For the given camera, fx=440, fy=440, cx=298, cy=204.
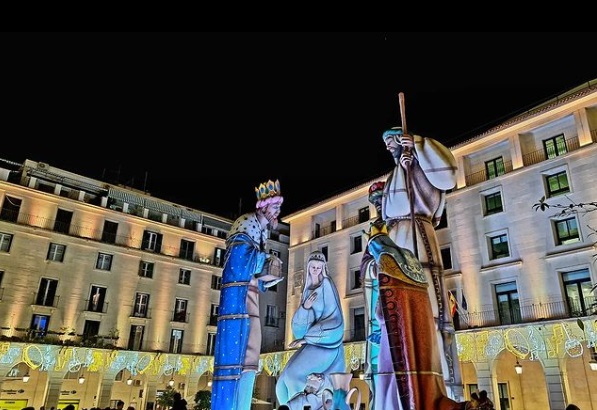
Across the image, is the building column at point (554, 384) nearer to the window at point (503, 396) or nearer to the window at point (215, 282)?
the window at point (503, 396)

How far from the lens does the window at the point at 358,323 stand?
92.0 ft

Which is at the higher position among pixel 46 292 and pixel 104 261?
pixel 104 261

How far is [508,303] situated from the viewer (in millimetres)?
22219

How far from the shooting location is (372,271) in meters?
5.36

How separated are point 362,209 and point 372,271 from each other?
2682 centimetres

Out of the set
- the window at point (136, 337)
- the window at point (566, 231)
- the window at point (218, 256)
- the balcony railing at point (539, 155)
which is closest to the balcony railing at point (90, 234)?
the window at point (218, 256)

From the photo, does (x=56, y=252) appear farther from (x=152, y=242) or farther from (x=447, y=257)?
(x=447, y=257)

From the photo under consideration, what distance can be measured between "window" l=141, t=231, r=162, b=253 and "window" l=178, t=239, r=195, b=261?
5.99 ft

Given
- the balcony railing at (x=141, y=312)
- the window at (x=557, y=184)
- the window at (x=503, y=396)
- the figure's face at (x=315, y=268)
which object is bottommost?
the window at (x=503, y=396)

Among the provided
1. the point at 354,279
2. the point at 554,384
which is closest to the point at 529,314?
the point at 554,384

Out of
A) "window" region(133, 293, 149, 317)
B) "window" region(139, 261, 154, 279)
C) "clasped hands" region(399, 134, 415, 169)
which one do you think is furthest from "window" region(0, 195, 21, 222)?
"clasped hands" region(399, 134, 415, 169)

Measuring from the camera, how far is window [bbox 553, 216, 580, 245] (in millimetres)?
20984

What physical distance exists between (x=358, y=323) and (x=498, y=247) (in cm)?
1001

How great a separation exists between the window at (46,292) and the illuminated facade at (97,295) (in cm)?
6
